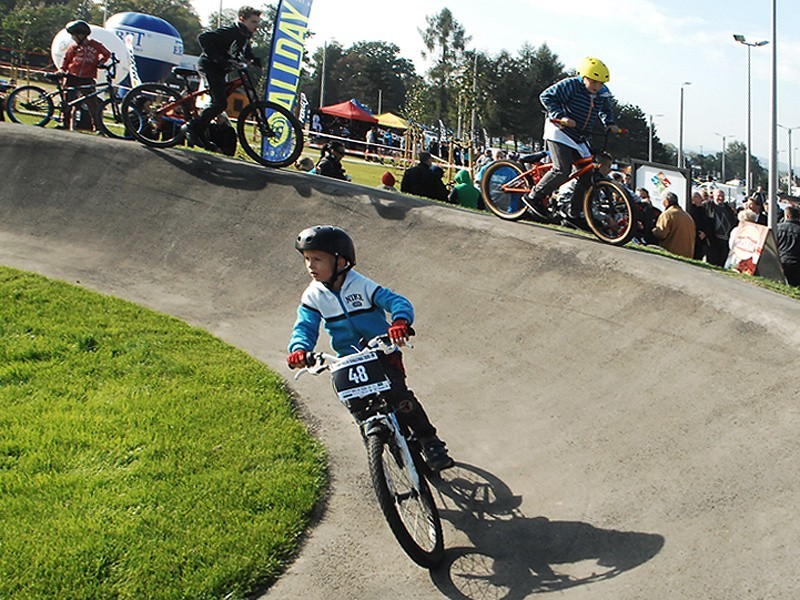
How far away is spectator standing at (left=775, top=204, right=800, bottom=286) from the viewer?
1171 cm

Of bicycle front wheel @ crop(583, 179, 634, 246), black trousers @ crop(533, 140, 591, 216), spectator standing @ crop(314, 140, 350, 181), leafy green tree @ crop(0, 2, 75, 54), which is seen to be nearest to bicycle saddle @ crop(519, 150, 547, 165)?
black trousers @ crop(533, 140, 591, 216)

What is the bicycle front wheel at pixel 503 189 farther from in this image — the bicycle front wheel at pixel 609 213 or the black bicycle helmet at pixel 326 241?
the black bicycle helmet at pixel 326 241

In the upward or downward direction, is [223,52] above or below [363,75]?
below

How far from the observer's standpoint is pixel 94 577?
4.08 m

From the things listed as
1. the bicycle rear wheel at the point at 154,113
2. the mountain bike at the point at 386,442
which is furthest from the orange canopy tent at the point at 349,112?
the mountain bike at the point at 386,442

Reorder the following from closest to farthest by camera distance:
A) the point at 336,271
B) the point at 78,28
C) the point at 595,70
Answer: the point at 336,271, the point at 595,70, the point at 78,28

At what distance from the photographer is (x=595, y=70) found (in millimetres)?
8867

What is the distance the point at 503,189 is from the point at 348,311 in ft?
18.5

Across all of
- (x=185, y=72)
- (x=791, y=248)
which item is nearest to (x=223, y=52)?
(x=185, y=72)

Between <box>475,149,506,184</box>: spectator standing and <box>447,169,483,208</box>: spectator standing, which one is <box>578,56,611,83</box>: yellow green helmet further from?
<box>447,169,483,208</box>: spectator standing

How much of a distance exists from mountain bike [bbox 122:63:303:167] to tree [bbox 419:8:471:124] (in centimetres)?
8502

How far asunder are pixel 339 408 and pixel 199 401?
1.13 meters

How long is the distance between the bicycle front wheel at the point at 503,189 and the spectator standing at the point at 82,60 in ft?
21.9

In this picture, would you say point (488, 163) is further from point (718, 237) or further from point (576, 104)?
point (576, 104)
